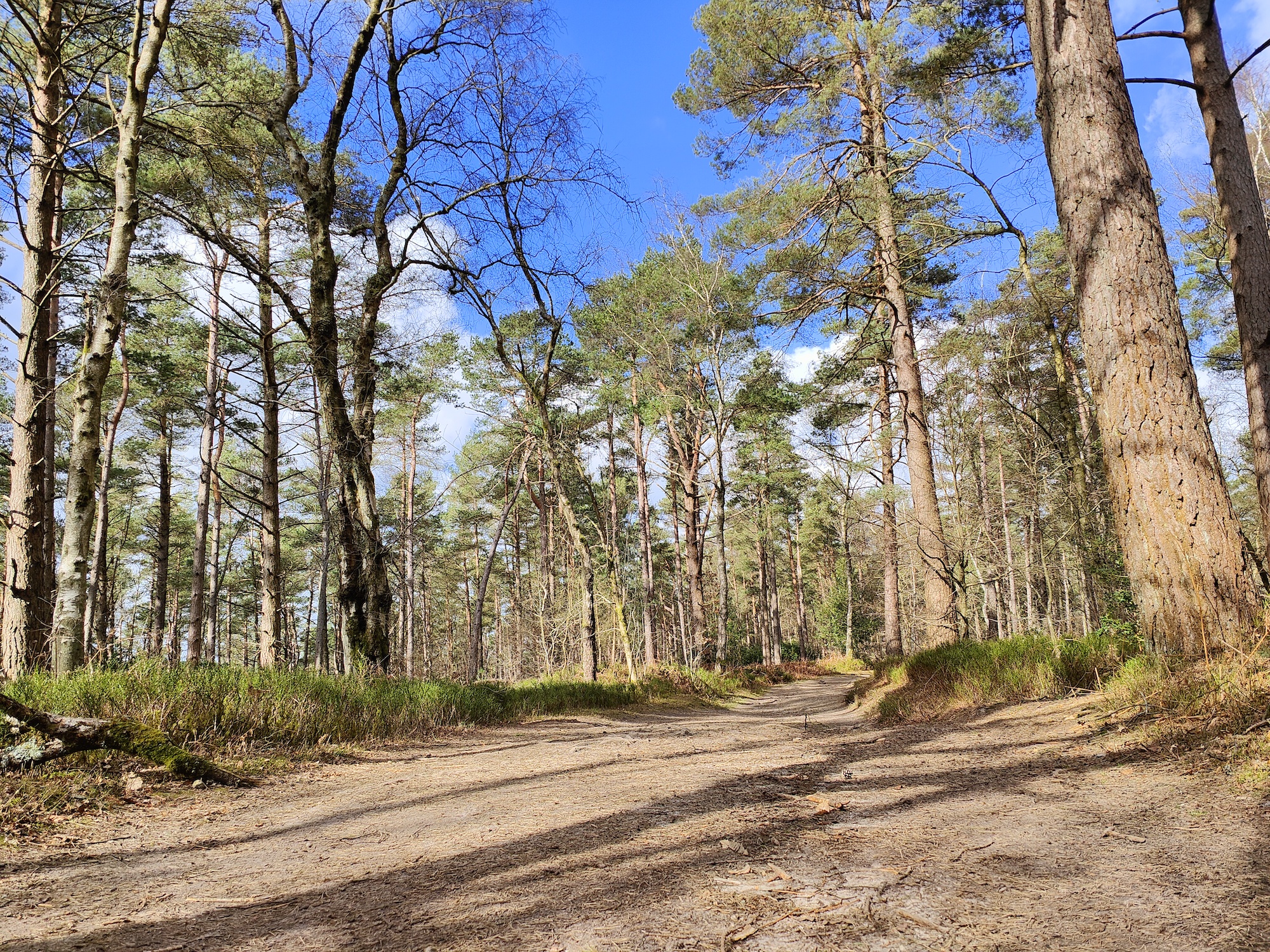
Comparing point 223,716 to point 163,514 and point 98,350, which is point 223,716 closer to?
point 98,350

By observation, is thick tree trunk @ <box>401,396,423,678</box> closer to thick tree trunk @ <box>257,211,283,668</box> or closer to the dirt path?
thick tree trunk @ <box>257,211,283,668</box>

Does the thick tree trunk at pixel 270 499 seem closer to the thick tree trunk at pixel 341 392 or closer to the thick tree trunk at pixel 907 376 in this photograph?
the thick tree trunk at pixel 341 392

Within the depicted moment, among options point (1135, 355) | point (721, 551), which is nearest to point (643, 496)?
point (721, 551)

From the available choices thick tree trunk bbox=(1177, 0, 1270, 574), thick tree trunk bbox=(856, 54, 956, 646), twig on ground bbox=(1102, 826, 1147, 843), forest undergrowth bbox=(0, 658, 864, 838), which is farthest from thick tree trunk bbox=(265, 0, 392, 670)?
thick tree trunk bbox=(1177, 0, 1270, 574)

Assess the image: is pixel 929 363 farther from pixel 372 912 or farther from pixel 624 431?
pixel 624 431

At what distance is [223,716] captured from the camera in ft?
14.7

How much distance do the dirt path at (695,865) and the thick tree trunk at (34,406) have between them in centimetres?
339

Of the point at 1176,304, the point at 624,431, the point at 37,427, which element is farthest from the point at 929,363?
the point at 624,431

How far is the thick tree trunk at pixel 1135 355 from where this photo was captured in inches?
146

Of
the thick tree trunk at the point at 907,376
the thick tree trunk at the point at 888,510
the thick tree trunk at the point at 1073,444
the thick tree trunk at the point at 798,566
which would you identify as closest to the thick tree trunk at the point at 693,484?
the thick tree trunk at the point at 888,510

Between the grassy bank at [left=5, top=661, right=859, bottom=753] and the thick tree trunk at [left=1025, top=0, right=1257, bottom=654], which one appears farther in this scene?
the grassy bank at [left=5, top=661, right=859, bottom=753]

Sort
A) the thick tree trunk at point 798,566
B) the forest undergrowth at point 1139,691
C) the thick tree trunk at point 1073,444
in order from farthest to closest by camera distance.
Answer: the thick tree trunk at point 798,566, the thick tree trunk at point 1073,444, the forest undergrowth at point 1139,691

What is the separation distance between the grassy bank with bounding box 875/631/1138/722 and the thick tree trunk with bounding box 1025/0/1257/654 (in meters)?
1.07

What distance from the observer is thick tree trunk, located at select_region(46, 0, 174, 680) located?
4844 mm
